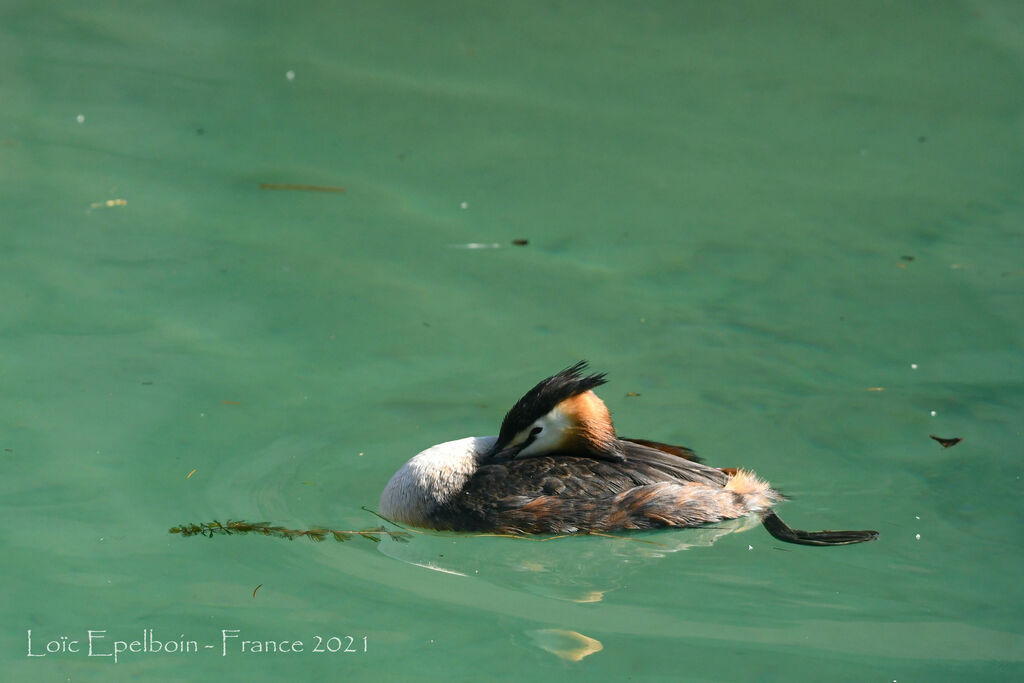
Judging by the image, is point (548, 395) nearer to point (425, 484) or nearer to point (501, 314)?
point (425, 484)

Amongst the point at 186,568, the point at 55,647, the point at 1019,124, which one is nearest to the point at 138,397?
the point at 186,568

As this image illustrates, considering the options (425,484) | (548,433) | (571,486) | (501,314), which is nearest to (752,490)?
(571,486)

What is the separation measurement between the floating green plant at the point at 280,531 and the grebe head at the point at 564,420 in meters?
0.66

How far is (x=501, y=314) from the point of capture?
7359 mm

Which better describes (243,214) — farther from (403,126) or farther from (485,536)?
(485,536)

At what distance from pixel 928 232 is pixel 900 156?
45.8 inches

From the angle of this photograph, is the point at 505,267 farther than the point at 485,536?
Yes

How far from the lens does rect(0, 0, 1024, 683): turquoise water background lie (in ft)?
15.2

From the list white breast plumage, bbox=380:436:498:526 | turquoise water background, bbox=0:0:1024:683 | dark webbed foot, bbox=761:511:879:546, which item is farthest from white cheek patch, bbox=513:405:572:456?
dark webbed foot, bbox=761:511:879:546

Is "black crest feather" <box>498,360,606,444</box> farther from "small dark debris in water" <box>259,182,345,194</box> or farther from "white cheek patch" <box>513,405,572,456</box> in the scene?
"small dark debris in water" <box>259,182,345,194</box>

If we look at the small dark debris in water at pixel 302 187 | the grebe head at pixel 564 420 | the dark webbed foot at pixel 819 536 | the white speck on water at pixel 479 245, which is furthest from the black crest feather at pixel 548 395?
the small dark debris in water at pixel 302 187

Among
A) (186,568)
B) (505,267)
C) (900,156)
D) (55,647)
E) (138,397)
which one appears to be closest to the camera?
(55,647)

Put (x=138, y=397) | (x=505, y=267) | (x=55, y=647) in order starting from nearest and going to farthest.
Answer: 1. (x=55, y=647)
2. (x=138, y=397)
3. (x=505, y=267)

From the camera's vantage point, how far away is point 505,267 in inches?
311
